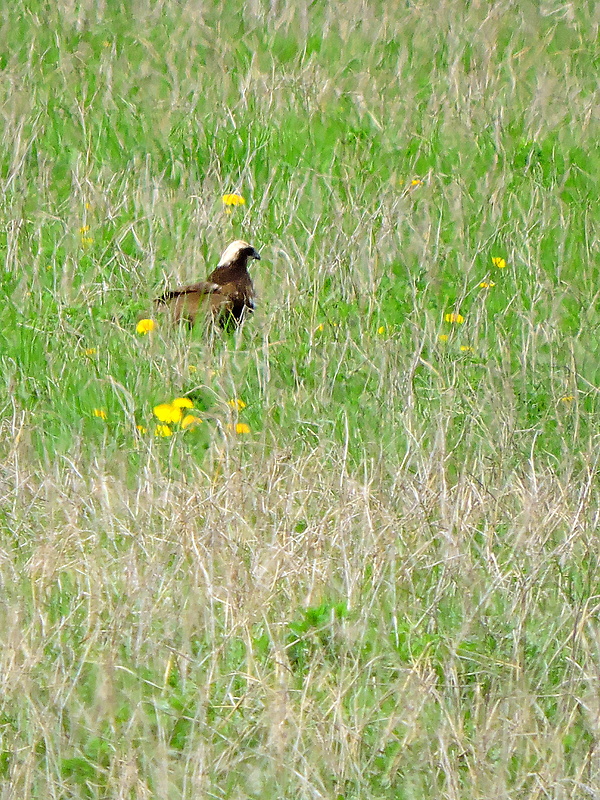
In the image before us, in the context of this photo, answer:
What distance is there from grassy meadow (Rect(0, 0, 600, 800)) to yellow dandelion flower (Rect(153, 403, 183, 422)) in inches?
2.0

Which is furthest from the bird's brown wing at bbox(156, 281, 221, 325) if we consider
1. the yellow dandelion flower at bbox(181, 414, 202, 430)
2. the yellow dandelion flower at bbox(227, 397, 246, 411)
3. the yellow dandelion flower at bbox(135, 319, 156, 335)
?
the yellow dandelion flower at bbox(181, 414, 202, 430)

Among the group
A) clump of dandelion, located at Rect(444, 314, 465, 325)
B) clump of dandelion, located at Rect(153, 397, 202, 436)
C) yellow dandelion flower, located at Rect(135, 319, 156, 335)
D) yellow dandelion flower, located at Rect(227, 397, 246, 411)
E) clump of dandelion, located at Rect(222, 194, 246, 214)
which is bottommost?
yellow dandelion flower, located at Rect(135, 319, 156, 335)

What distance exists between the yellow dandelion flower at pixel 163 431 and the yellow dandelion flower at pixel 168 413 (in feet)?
0.12

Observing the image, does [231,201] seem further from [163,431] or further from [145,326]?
[163,431]

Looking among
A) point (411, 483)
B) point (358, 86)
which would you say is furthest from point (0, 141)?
point (411, 483)

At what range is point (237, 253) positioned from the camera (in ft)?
18.9

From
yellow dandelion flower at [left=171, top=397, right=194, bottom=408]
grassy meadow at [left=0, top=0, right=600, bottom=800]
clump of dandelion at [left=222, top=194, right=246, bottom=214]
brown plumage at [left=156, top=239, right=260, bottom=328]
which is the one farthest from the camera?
clump of dandelion at [left=222, top=194, right=246, bottom=214]

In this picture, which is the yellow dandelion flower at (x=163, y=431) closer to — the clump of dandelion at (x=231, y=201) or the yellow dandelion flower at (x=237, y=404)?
the yellow dandelion flower at (x=237, y=404)

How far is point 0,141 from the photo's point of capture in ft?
22.7

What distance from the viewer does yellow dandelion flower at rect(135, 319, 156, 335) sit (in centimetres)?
522

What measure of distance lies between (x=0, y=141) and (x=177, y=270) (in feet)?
5.65

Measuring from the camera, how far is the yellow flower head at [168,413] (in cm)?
447

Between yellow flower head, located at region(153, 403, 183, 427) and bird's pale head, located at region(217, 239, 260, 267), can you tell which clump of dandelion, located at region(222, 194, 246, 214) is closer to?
bird's pale head, located at region(217, 239, 260, 267)

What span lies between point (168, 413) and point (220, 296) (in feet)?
3.31
